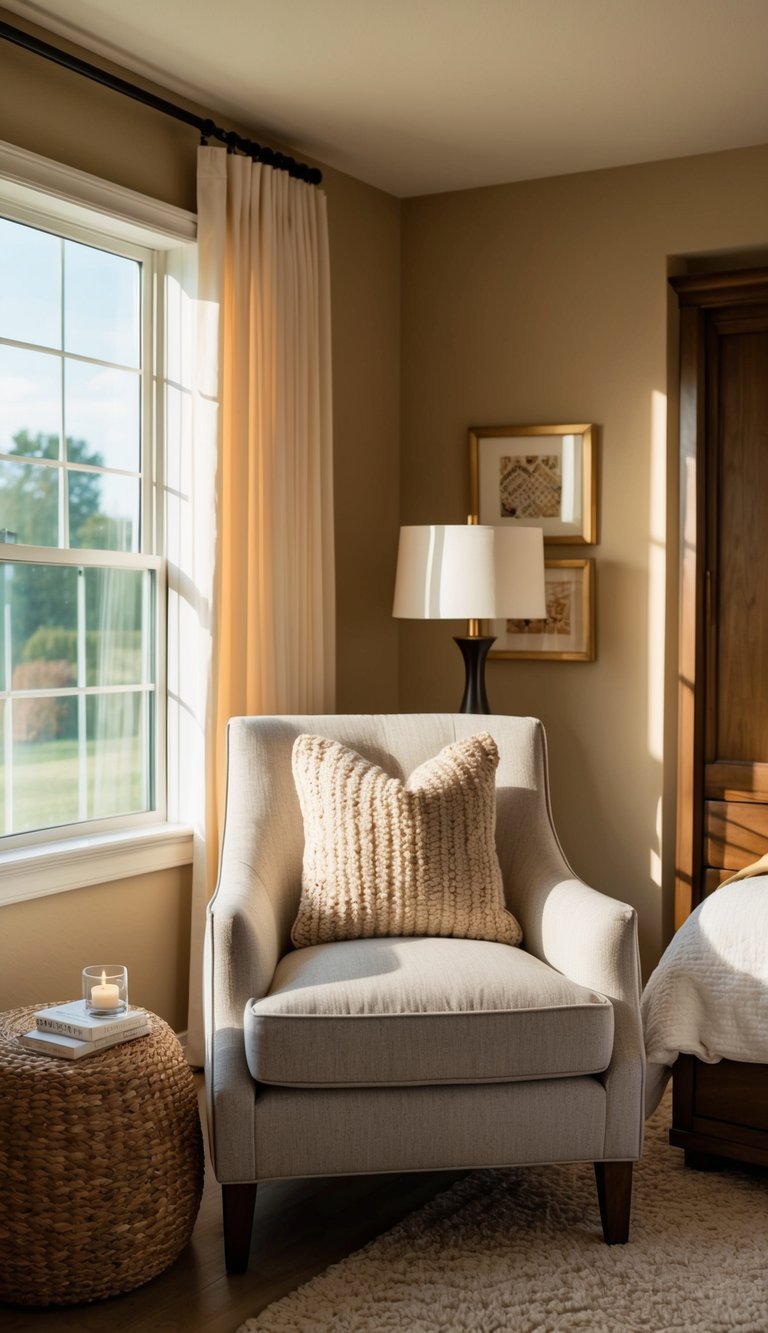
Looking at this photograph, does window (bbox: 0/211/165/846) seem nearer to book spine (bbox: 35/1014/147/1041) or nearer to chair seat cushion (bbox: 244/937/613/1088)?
book spine (bbox: 35/1014/147/1041)

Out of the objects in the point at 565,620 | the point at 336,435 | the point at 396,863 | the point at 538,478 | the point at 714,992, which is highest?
the point at 336,435

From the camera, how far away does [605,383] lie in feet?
13.4

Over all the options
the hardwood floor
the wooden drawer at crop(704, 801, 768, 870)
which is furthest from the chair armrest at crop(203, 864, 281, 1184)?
the wooden drawer at crop(704, 801, 768, 870)

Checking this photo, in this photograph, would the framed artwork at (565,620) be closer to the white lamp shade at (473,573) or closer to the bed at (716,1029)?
the white lamp shade at (473,573)

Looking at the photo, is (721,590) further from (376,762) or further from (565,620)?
(376,762)

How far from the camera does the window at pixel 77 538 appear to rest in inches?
121

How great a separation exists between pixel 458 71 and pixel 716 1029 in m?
2.46

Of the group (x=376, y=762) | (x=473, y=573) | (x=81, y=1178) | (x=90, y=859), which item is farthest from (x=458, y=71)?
(x=81, y=1178)

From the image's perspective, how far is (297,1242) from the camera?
249 centimetres

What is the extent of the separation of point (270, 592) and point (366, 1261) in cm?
184

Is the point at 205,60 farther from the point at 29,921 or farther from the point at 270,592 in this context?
the point at 29,921

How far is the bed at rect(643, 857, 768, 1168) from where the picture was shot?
2.63 meters

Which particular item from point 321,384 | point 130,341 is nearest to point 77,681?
→ point 130,341

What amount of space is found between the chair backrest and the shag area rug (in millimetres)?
626
